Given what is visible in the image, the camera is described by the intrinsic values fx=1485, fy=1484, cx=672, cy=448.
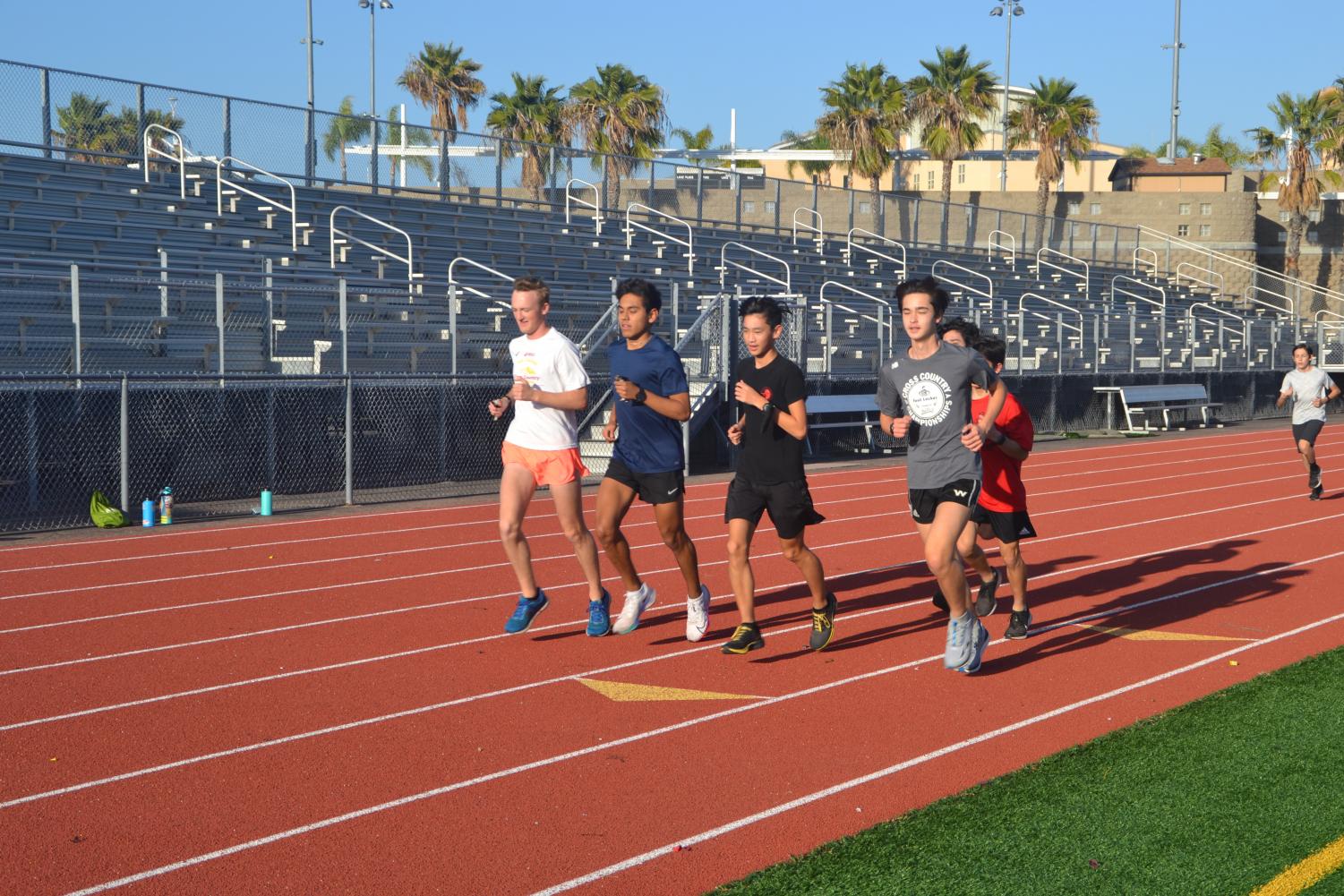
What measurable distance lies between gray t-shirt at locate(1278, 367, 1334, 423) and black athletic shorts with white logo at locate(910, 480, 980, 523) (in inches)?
444

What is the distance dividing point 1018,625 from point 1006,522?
60cm

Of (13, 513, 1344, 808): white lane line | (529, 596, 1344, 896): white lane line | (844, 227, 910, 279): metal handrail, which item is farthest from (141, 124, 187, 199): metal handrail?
(529, 596, 1344, 896): white lane line

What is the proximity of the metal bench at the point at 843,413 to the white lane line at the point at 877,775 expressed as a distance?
1375cm

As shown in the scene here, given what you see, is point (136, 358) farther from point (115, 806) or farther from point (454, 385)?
point (115, 806)

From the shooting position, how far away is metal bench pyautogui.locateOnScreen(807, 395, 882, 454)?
22.4 m

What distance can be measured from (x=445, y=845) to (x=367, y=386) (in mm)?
12691

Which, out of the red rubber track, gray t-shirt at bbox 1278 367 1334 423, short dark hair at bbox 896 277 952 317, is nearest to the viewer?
the red rubber track

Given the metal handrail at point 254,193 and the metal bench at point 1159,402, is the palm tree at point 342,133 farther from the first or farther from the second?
the metal bench at point 1159,402

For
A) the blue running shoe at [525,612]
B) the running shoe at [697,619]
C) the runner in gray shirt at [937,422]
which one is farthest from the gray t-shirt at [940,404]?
the blue running shoe at [525,612]

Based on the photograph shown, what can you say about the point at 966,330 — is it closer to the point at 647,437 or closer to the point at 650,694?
the point at 647,437

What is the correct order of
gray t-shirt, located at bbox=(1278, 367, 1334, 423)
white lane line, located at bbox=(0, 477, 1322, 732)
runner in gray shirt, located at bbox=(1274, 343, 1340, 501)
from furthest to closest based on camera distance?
gray t-shirt, located at bbox=(1278, 367, 1334, 423), runner in gray shirt, located at bbox=(1274, 343, 1340, 501), white lane line, located at bbox=(0, 477, 1322, 732)

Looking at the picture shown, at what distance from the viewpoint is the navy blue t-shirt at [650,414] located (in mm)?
8039

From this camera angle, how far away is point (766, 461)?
7863mm

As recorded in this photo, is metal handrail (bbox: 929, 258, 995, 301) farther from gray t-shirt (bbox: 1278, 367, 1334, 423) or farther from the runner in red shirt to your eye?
the runner in red shirt
